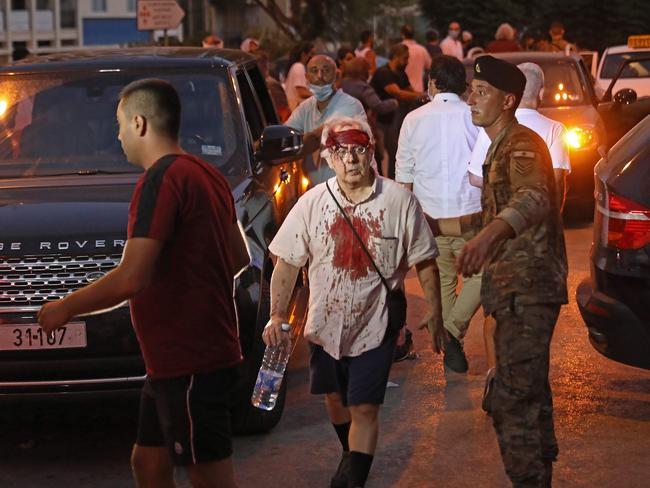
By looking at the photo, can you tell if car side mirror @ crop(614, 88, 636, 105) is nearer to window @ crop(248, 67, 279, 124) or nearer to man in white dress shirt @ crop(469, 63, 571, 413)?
window @ crop(248, 67, 279, 124)

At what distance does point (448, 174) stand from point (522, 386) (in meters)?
2.82

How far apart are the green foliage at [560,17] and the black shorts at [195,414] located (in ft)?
136

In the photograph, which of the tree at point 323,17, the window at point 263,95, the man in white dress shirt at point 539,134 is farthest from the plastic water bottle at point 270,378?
the tree at point 323,17

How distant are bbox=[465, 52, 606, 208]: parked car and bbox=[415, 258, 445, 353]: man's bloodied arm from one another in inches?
306

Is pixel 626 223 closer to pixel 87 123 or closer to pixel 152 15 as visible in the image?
pixel 87 123

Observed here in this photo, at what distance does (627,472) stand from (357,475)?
1361 millimetres

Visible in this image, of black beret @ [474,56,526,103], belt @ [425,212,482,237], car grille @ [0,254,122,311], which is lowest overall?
belt @ [425,212,482,237]

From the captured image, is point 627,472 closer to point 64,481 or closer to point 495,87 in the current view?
point 495,87

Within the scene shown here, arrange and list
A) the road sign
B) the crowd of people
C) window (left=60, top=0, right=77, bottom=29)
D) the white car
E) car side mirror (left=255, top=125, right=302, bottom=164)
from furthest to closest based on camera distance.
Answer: window (left=60, top=0, right=77, bottom=29) < the road sign < the white car < car side mirror (left=255, top=125, right=302, bottom=164) < the crowd of people

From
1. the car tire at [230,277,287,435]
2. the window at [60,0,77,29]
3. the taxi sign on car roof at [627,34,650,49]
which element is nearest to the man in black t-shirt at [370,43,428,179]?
the taxi sign on car roof at [627,34,650,49]


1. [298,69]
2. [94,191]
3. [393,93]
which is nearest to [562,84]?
[393,93]

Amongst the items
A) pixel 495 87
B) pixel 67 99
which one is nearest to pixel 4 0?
pixel 67 99

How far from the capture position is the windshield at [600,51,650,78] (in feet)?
62.5

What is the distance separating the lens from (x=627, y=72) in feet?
63.6
